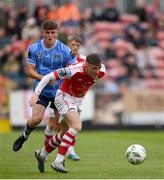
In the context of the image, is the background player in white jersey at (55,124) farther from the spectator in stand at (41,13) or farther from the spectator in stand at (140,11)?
the spectator in stand at (140,11)

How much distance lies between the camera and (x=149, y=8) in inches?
1047

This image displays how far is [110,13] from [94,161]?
13.2 meters

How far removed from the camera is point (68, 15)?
24.5 metres

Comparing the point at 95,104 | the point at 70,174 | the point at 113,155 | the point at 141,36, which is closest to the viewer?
the point at 70,174

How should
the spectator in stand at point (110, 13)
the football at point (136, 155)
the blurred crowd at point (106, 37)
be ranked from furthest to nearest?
1. the spectator in stand at point (110, 13)
2. the blurred crowd at point (106, 37)
3. the football at point (136, 155)

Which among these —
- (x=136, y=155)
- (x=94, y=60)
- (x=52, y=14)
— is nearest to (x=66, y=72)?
(x=94, y=60)

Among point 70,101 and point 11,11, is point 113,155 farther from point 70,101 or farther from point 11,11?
point 11,11

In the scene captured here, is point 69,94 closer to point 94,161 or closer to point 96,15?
point 94,161

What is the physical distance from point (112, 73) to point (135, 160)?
12.9 meters

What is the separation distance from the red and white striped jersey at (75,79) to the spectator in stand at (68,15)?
13.3 metres

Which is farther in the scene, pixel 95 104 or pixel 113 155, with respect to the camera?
pixel 95 104

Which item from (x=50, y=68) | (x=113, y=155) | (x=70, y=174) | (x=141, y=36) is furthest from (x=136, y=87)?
→ (x=70, y=174)

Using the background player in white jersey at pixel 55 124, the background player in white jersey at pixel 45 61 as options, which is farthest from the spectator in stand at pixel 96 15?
the background player in white jersey at pixel 45 61

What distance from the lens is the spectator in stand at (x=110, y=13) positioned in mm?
24981
